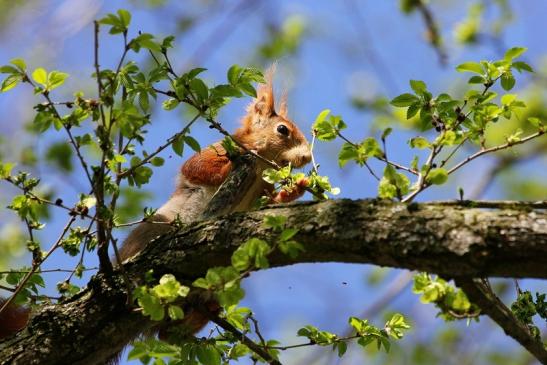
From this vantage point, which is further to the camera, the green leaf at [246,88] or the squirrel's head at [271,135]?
the squirrel's head at [271,135]

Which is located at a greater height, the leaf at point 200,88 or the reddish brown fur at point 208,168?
the reddish brown fur at point 208,168

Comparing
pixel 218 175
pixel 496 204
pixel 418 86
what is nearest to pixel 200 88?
pixel 418 86

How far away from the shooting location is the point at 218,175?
13.8ft

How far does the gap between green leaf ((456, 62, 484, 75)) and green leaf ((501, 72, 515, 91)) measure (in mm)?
72

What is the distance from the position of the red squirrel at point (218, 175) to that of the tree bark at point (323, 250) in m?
0.40

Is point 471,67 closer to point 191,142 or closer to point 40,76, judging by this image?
point 191,142

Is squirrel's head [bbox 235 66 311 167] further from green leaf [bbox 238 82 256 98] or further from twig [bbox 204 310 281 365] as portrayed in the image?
green leaf [bbox 238 82 256 98]

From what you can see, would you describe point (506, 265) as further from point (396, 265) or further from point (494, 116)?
point (494, 116)

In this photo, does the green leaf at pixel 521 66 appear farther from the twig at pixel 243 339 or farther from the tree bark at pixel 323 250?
the twig at pixel 243 339

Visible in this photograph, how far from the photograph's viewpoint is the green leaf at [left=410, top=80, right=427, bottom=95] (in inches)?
89.9

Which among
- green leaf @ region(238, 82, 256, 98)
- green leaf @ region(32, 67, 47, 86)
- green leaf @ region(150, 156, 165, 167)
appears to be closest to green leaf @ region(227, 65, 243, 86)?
green leaf @ region(238, 82, 256, 98)

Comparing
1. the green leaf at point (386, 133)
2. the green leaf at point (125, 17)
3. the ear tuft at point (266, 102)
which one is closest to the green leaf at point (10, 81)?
the green leaf at point (125, 17)

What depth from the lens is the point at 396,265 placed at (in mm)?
2055

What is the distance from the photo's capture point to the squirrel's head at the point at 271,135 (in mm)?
4543
